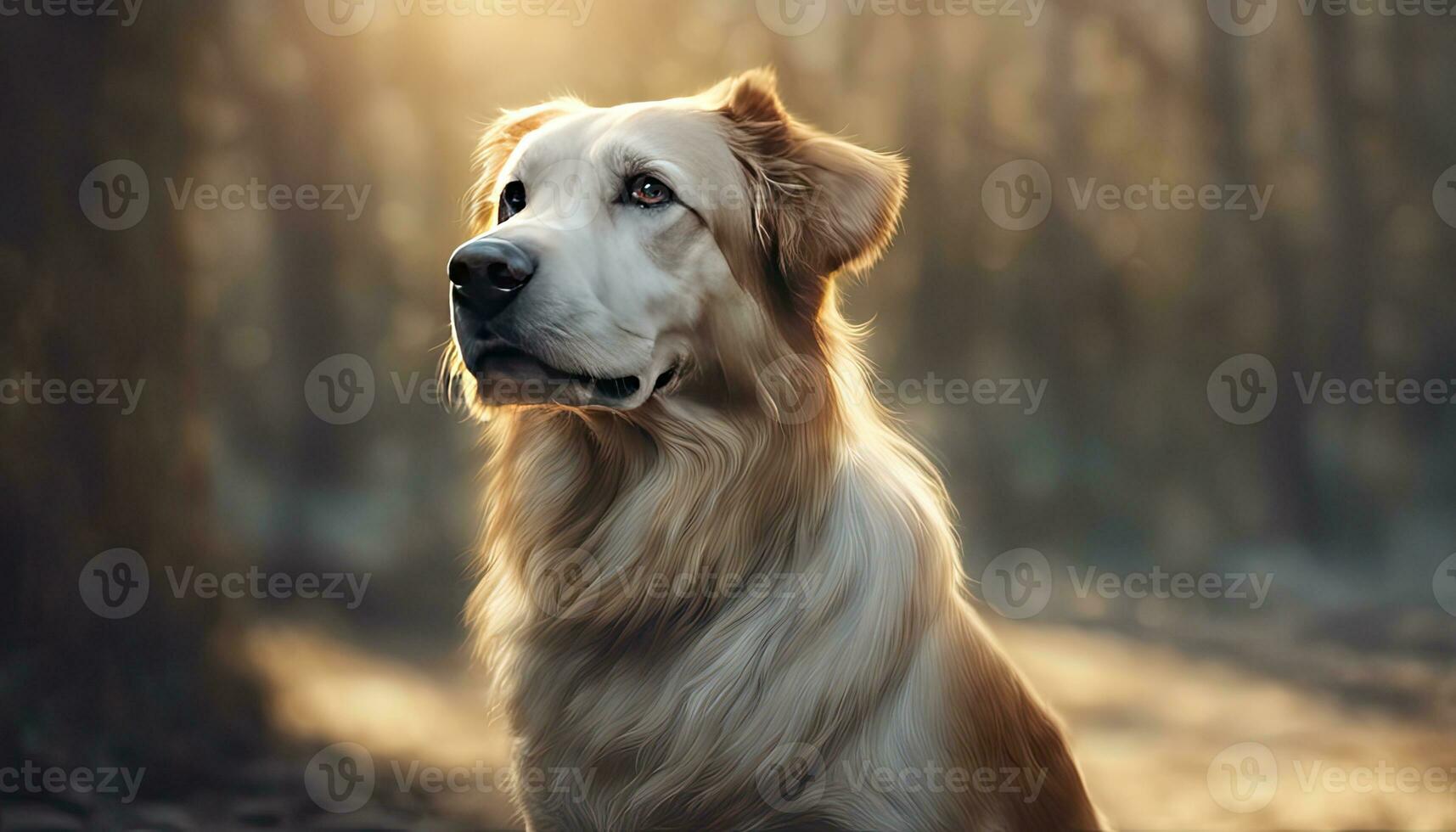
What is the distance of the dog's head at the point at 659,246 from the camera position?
2.61m

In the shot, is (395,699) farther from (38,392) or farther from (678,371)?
(678,371)

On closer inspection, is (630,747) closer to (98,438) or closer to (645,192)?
(645,192)

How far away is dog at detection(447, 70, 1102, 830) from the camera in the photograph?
2.70 m

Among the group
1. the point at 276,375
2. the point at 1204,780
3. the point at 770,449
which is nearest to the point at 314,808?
the point at 276,375

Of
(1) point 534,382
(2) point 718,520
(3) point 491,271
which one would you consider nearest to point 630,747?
(2) point 718,520

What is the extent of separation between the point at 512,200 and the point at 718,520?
87cm

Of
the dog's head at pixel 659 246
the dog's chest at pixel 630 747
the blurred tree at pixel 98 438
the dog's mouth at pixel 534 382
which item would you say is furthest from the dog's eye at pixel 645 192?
the blurred tree at pixel 98 438

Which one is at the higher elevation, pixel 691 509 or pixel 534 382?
pixel 534 382

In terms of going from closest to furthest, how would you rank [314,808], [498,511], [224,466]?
1. [498,511]
2. [314,808]
3. [224,466]

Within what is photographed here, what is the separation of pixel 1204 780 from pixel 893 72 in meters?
2.82

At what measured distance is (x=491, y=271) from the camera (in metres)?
2.55

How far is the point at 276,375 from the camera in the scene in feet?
15.6

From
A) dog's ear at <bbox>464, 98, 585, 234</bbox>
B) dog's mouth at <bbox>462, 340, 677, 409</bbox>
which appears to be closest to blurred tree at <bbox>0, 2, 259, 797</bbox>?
dog's ear at <bbox>464, 98, 585, 234</bbox>

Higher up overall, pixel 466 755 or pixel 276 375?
pixel 276 375
